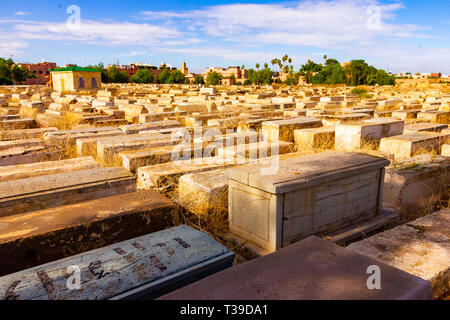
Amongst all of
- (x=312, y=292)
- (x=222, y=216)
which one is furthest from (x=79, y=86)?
(x=312, y=292)

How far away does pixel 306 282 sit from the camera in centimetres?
161

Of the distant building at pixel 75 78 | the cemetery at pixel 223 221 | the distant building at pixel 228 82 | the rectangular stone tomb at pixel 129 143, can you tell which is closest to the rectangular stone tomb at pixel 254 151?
the cemetery at pixel 223 221

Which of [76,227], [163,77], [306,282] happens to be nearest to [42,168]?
[76,227]

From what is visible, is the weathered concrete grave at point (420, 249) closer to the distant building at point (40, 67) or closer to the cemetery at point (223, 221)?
the cemetery at point (223, 221)

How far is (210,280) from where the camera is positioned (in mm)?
1666

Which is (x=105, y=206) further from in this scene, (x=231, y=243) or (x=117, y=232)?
(x=231, y=243)

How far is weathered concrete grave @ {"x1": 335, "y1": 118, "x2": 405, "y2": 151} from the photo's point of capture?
5.72m

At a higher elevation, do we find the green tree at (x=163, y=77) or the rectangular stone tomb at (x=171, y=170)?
the green tree at (x=163, y=77)

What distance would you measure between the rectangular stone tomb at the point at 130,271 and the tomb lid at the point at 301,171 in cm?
74

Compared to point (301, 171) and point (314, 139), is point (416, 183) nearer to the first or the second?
point (301, 171)

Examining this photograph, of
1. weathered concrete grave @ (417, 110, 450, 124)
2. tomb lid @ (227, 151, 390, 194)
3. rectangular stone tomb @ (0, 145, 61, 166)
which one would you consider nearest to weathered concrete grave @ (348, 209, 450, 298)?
tomb lid @ (227, 151, 390, 194)

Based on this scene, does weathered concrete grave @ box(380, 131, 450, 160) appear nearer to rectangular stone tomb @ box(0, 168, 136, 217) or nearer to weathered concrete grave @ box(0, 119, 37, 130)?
rectangular stone tomb @ box(0, 168, 136, 217)

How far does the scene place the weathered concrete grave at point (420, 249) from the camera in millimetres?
2328

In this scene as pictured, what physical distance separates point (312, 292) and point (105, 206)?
2013 mm
